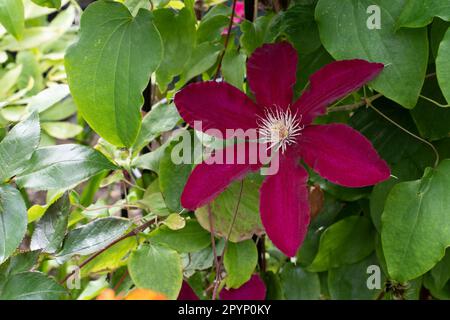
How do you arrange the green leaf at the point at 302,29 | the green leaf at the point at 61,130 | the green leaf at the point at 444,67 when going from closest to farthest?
the green leaf at the point at 444,67, the green leaf at the point at 302,29, the green leaf at the point at 61,130

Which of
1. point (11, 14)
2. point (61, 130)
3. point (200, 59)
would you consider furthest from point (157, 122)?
point (61, 130)

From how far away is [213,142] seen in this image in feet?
2.01

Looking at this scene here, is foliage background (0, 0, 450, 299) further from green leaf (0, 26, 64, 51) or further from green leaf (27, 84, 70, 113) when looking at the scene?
green leaf (0, 26, 64, 51)

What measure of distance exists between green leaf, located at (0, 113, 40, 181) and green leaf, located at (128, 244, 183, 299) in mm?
123

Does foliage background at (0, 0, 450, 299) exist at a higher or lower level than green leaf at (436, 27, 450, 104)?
lower

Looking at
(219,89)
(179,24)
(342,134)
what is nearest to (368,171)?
(342,134)

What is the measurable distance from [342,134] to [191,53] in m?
0.20

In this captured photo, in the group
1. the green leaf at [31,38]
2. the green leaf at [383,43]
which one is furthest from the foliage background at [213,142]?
the green leaf at [31,38]

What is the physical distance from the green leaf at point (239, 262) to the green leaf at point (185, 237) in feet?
0.10

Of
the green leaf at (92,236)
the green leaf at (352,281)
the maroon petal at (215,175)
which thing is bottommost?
the green leaf at (352,281)

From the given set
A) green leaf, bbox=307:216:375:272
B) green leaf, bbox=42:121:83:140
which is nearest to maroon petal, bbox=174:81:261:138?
green leaf, bbox=307:216:375:272

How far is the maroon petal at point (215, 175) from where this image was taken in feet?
1.68

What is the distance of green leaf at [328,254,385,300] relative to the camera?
0.74 metres

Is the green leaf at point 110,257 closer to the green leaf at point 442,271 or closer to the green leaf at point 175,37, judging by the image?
the green leaf at point 175,37
